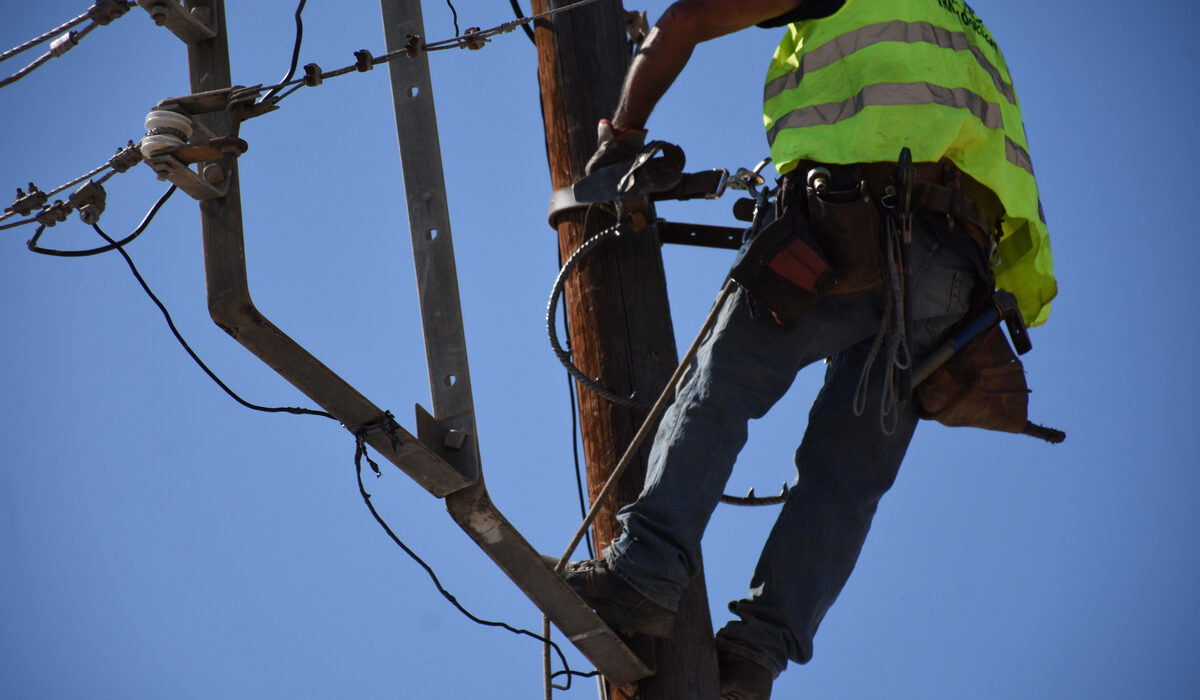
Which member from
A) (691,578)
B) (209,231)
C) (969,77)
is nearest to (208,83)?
(209,231)

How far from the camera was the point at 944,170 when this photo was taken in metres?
3.71

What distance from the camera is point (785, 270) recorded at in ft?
11.4

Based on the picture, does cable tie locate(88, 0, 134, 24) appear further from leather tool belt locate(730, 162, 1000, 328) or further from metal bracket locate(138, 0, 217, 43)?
leather tool belt locate(730, 162, 1000, 328)

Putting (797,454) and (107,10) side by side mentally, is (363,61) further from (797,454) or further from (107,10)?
(797,454)

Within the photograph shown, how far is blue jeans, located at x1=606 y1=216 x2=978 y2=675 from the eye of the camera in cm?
347

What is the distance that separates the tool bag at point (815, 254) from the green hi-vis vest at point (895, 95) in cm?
12

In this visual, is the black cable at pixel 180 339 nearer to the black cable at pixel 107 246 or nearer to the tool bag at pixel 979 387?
the black cable at pixel 107 246

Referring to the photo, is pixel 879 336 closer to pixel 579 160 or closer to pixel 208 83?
pixel 579 160

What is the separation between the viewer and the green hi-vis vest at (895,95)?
3.56 meters

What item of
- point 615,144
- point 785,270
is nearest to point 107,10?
point 615,144

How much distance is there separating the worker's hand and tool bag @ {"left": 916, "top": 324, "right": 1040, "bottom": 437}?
3.24 feet

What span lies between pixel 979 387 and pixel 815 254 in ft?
2.06

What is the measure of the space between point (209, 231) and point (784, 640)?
1.71m

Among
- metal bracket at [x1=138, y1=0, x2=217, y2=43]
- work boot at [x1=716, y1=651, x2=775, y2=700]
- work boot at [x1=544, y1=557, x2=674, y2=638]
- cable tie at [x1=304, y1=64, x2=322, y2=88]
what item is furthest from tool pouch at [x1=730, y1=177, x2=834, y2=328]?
metal bracket at [x1=138, y1=0, x2=217, y2=43]
